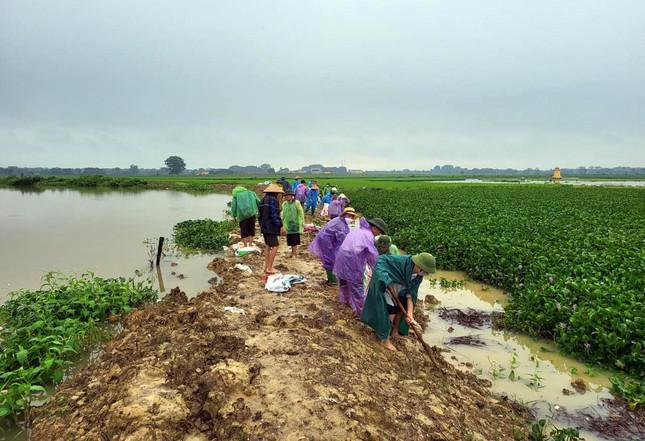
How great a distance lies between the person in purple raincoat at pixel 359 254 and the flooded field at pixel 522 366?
180cm

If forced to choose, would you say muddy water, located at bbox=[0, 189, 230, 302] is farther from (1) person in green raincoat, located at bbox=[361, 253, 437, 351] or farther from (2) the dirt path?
(1) person in green raincoat, located at bbox=[361, 253, 437, 351]

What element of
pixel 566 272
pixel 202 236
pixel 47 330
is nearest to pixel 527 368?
pixel 566 272

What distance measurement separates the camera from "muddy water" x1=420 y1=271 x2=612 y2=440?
459 cm

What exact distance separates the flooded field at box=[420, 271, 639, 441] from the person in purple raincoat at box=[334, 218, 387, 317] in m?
1.80

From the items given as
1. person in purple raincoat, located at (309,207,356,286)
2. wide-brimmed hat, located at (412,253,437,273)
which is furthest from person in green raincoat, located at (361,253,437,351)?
person in purple raincoat, located at (309,207,356,286)

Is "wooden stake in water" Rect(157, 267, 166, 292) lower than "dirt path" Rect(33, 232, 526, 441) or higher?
lower

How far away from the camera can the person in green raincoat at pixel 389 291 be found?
4919 mm

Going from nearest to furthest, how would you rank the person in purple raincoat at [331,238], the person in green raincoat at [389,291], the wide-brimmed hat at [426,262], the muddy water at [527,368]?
the wide-brimmed hat at [426,262], the muddy water at [527,368], the person in green raincoat at [389,291], the person in purple raincoat at [331,238]

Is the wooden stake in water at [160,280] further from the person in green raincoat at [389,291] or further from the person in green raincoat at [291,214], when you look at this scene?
the person in green raincoat at [389,291]

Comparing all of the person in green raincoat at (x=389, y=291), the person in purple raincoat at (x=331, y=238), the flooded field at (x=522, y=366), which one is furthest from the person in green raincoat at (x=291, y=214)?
the person in green raincoat at (x=389, y=291)

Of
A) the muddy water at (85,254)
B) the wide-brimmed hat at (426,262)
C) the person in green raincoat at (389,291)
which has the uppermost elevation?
the wide-brimmed hat at (426,262)

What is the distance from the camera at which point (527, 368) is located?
5.46 metres

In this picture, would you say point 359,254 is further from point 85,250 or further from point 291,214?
point 85,250

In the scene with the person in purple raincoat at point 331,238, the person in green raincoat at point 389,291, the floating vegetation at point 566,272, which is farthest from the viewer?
the person in purple raincoat at point 331,238
